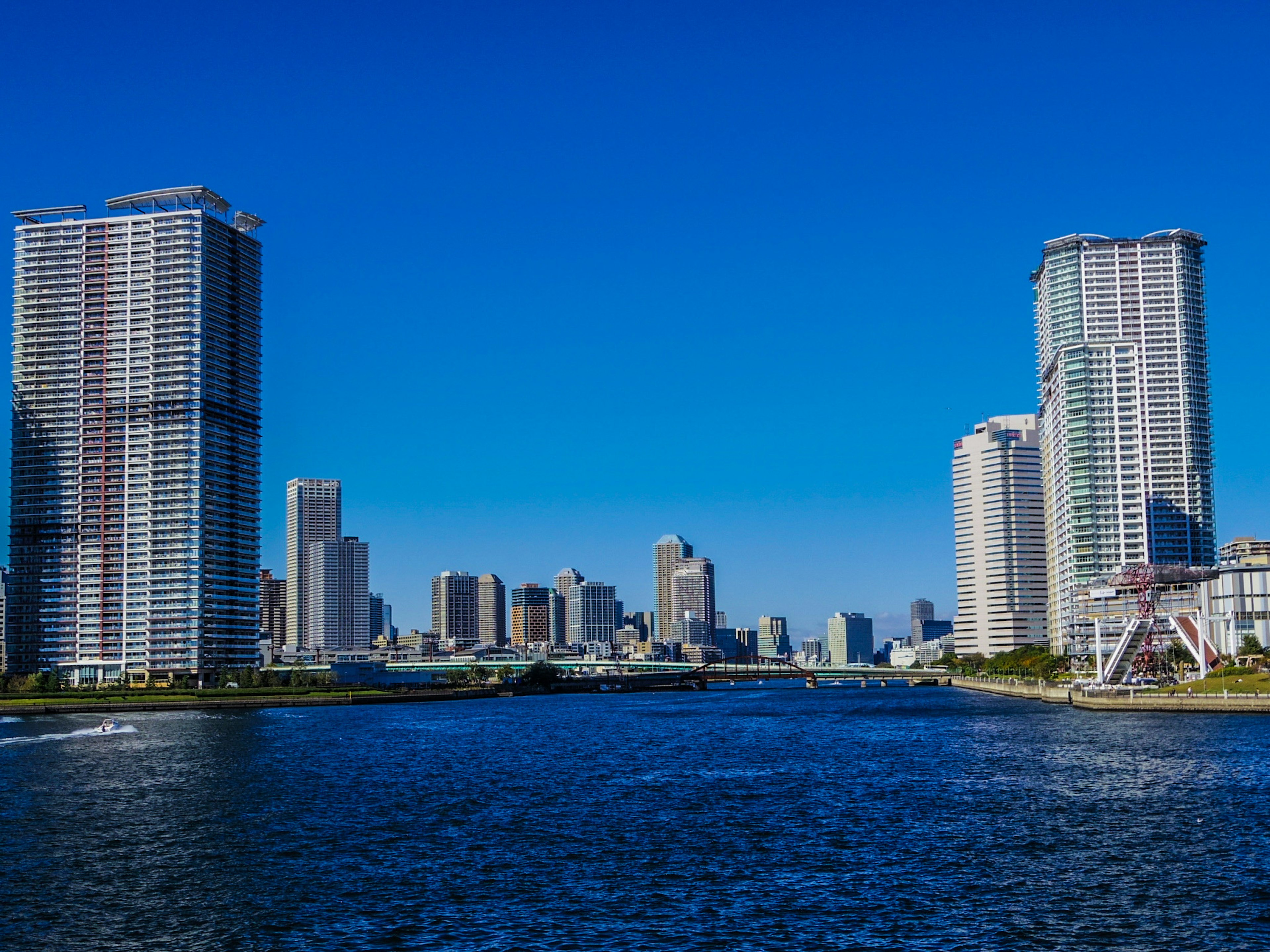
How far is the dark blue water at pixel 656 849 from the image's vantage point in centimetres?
5253

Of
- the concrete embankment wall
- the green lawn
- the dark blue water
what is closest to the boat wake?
the dark blue water

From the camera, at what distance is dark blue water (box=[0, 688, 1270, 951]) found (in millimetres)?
52531

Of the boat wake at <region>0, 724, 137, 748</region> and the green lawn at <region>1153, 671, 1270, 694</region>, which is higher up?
the green lawn at <region>1153, 671, 1270, 694</region>

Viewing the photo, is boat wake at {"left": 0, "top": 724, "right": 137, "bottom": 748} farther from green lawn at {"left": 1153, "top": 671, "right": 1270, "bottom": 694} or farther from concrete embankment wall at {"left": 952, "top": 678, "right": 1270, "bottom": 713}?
green lawn at {"left": 1153, "top": 671, "right": 1270, "bottom": 694}

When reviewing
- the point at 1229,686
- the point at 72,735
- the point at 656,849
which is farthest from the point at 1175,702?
the point at 72,735

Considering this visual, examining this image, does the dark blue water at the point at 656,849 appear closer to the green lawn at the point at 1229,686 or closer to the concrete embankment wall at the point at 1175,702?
the concrete embankment wall at the point at 1175,702

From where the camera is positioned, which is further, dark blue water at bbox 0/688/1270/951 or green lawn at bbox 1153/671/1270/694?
green lawn at bbox 1153/671/1270/694

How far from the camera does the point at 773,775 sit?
106m

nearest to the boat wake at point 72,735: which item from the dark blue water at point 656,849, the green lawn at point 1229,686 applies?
the dark blue water at point 656,849

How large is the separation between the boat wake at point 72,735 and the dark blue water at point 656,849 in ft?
96.6

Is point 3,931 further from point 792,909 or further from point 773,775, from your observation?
point 773,775

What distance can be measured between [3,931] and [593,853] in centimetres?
2848

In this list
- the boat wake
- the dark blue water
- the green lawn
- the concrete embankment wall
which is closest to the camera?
the dark blue water

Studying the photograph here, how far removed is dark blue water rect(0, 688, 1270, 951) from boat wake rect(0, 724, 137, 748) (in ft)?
96.6
